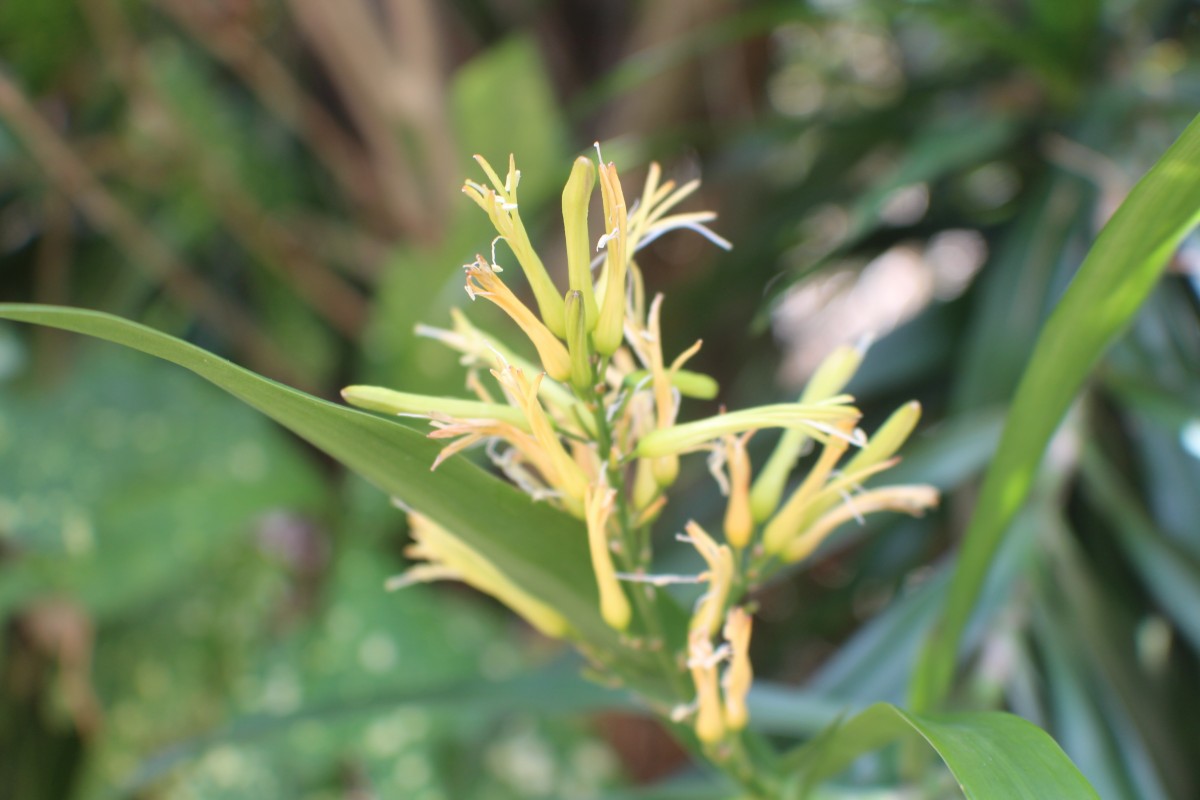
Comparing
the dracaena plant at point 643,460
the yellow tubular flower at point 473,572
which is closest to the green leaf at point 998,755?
the dracaena plant at point 643,460

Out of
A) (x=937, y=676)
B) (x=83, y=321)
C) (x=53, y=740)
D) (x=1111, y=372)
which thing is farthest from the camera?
(x=53, y=740)

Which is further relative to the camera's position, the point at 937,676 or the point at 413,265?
the point at 413,265

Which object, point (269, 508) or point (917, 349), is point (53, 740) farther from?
point (917, 349)

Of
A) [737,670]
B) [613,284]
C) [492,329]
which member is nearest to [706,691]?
[737,670]

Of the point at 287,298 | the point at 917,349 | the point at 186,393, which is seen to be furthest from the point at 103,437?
the point at 917,349

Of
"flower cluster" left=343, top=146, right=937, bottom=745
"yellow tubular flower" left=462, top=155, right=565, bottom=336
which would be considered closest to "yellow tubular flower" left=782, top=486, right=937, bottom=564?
"flower cluster" left=343, top=146, right=937, bottom=745

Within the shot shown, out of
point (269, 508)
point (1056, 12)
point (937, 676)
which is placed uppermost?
point (1056, 12)

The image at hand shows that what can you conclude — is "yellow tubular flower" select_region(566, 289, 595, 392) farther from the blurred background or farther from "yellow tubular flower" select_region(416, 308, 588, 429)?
the blurred background
